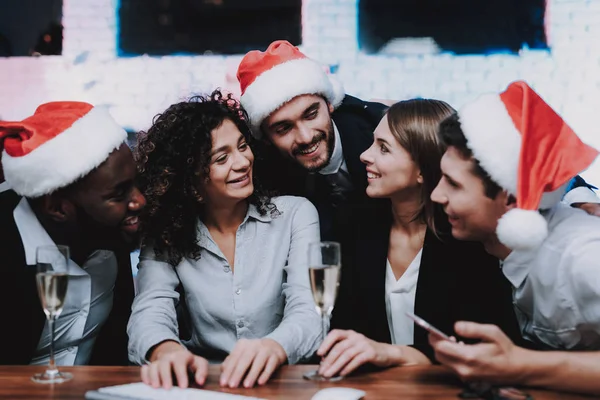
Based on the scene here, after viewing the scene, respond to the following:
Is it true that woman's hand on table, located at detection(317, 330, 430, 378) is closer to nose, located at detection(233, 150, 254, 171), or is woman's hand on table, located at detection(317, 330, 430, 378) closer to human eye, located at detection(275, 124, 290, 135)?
nose, located at detection(233, 150, 254, 171)

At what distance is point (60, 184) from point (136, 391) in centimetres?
83

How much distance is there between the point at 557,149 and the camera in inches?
58.9

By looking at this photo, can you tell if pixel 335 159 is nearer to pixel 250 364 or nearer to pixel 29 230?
pixel 29 230

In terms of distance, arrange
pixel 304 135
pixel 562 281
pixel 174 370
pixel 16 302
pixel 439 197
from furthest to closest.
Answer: pixel 304 135, pixel 16 302, pixel 439 197, pixel 562 281, pixel 174 370

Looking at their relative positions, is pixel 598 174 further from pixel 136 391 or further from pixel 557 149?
pixel 136 391

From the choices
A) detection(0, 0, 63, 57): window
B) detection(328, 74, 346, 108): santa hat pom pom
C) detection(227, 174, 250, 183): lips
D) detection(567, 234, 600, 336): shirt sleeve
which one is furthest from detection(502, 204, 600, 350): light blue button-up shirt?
detection(0, 0, 63, 57): window

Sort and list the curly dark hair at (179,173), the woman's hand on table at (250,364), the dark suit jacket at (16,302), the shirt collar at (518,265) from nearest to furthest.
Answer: the woman's hand on table at (250,364) → the shirt collar at (518,265) → the dark suit jacket at (16,302) → the curly dark hair at (179,173)

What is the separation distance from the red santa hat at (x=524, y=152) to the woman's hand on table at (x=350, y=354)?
0.37 m

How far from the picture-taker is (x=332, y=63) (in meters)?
4.29

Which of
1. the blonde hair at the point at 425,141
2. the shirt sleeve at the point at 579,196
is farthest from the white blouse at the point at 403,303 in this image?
the shirt sleeve at the point at 579,196

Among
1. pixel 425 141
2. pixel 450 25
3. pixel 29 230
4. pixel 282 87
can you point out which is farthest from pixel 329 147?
pixel 450 25

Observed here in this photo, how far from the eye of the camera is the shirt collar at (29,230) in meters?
1.85

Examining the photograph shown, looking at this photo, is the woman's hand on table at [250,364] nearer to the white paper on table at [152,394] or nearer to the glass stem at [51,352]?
the white paper on table at [152,394]

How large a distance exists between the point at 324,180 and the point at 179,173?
73cm
